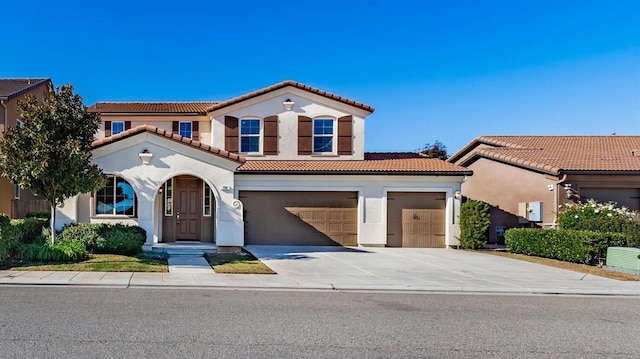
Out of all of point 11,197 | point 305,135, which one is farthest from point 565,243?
point 11,197

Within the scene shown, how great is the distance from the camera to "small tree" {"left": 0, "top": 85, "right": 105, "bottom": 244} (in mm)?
12086

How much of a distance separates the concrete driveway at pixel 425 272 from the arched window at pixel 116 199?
4.51 meters

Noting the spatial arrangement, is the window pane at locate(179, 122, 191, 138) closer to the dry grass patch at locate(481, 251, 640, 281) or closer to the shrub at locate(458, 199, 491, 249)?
the shrub at locate(458, 199, 491, 249)

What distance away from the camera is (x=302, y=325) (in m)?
6.81

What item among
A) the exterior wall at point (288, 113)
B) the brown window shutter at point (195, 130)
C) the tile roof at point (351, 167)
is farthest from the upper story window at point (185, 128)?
the tile roof at point (351, 167)

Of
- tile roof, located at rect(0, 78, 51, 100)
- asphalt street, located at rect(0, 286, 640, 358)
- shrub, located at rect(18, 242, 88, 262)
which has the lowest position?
asphalt street, located at rect(0, 286, 640, 358)

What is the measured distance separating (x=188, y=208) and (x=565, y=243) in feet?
44.9

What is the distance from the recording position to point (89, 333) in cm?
603

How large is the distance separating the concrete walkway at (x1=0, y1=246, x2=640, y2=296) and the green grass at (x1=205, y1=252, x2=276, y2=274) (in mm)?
369

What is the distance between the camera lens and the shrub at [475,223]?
18156mm

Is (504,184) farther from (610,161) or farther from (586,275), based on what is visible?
(586,275)

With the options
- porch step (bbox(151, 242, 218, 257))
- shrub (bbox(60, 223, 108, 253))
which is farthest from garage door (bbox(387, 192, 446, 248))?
shrub (bbox(60, 223, 108, 253))

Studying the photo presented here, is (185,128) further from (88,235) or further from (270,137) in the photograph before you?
(88,235)

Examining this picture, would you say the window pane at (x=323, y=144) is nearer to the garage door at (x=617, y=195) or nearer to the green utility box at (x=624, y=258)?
the garage door at (x=617, y=195)
